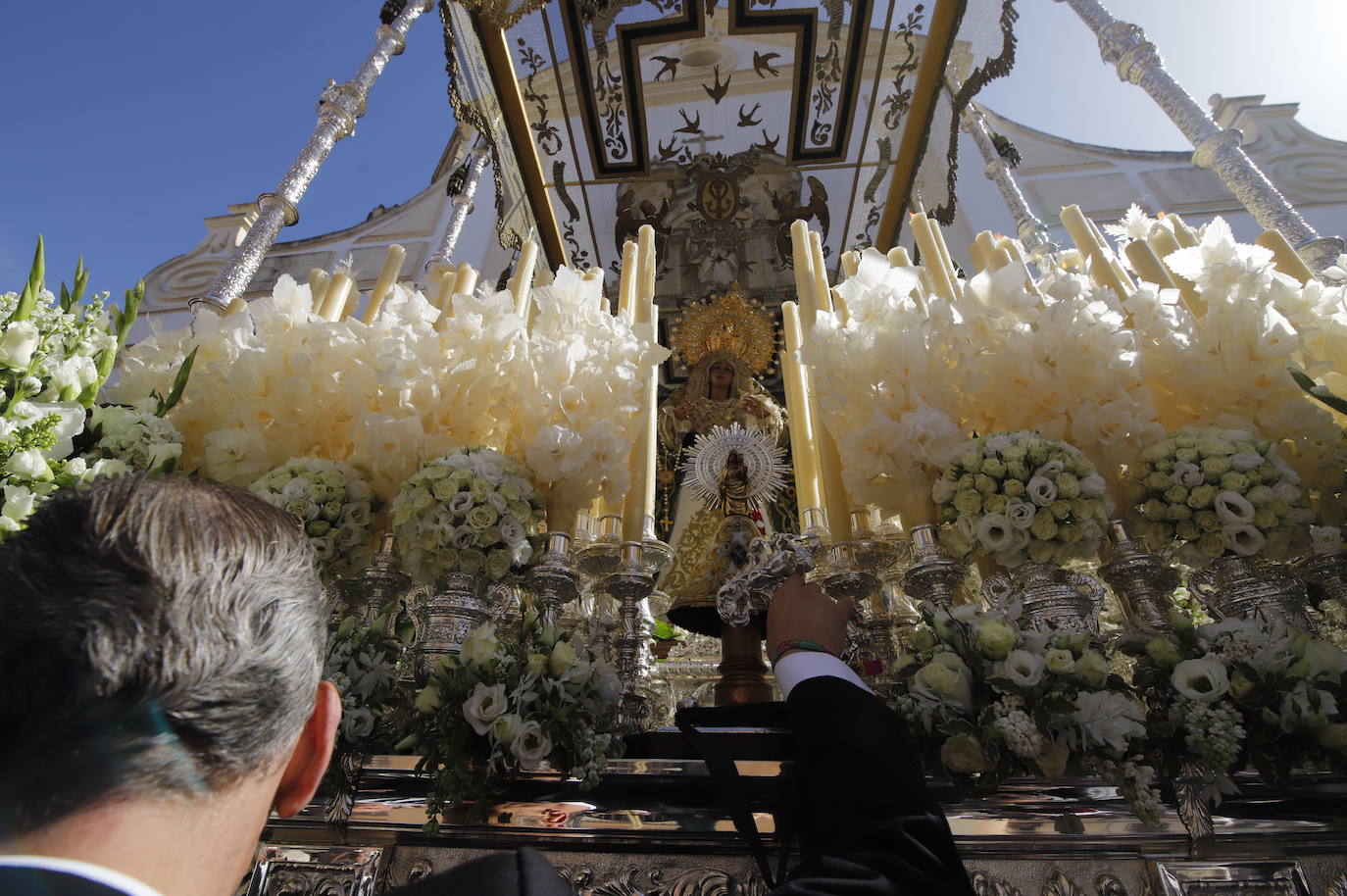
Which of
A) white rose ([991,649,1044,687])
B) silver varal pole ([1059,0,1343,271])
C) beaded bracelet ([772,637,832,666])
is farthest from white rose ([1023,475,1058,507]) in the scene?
silver varal pole ([1059,0,1343,271])

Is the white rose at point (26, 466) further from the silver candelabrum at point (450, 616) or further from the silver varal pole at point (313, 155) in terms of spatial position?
the silver varal pole at point (313, 155)

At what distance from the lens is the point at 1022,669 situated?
1017mm

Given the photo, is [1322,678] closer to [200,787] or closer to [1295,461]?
[1295,461]

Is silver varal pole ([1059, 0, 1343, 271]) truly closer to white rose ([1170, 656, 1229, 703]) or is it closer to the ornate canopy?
the ornate canopy

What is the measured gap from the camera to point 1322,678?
1003mm

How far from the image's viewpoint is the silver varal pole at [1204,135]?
11.8ft

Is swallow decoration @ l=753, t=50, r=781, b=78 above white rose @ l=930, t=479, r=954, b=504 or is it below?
above

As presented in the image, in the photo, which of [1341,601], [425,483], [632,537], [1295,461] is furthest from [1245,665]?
[425,483]

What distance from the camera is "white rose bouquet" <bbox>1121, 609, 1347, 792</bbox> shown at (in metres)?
0.97

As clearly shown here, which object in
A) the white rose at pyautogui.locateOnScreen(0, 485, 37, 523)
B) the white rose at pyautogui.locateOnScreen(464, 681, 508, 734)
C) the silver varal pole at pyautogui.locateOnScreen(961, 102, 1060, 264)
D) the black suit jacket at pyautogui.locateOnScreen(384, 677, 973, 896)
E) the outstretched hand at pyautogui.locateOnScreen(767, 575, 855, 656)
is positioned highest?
the silver varal pole at pyautogui.locateOnScreen(961, 102, 1060, 264)

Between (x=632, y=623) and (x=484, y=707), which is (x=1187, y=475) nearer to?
(x=632, y=623)

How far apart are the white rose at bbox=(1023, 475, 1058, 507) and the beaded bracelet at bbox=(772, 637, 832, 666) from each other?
0.57 meters

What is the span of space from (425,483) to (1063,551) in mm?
1416

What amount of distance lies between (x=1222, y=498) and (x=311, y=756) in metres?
1.71
